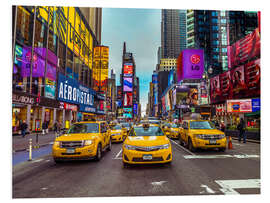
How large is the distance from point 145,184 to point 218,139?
19.3 feet

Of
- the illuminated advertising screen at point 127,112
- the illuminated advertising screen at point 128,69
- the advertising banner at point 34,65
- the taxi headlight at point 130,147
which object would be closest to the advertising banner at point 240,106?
the taxi headlight at point 130,147

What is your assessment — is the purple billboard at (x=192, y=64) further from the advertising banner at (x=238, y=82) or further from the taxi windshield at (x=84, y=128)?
the taxi windshield at (x=84, y=128)

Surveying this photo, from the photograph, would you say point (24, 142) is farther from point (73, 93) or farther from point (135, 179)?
point (73, 93)

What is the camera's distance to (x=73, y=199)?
13.6 ft

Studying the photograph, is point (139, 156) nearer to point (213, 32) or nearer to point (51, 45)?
point (51, 45)

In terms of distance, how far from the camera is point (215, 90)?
39156mm

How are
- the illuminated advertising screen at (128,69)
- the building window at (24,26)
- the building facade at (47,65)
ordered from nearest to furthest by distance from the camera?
the building window at (24,26) → the building facade at (47,65) → the illuminated advertising screen at (128,69)

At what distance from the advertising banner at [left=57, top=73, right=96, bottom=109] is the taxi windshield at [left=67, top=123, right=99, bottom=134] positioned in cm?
2319

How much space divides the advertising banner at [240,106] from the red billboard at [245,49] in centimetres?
963

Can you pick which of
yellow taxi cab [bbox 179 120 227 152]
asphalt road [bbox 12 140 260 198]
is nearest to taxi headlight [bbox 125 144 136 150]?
asphalt road [bbox 12 140 260 198]

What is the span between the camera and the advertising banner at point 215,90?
124 ft

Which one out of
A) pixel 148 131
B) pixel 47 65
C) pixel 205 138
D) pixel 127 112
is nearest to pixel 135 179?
pixel 148 131

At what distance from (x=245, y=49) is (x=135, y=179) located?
32890 mm
